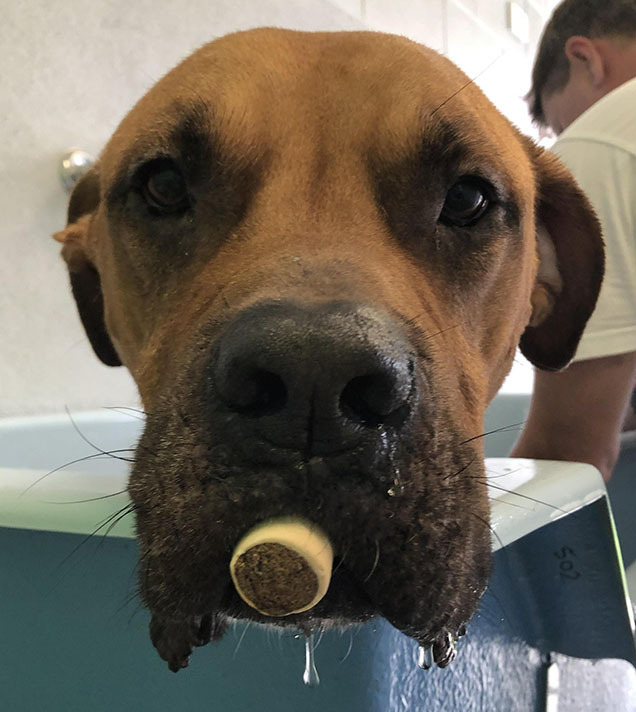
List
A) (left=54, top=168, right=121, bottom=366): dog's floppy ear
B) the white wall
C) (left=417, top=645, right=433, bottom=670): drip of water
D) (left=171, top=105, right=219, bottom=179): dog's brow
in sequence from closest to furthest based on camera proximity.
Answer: (left=417, top=645, right=433, bottom=670): drip of water < (left=171, top=105, right=219, bottom=179): dog's brow < (left=54, top=168, right=121, bottom=366): dog's floppy ear < the white wall

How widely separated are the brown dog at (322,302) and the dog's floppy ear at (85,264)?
0.03 feet

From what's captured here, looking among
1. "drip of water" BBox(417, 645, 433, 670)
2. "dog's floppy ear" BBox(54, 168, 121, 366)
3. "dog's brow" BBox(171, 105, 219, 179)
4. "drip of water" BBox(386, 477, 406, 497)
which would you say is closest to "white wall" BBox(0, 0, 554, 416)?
"dog's floppy ear" BBox(54, 168, 121, 366)

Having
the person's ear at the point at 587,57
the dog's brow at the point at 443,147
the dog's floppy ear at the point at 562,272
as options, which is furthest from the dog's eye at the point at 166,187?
the person's ear at the point at 587,57

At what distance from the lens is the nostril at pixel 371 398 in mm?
641

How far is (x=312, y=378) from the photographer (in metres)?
0.62

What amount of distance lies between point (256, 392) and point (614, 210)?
1.53 metres

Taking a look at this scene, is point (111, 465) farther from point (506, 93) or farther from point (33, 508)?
point (506, 93)

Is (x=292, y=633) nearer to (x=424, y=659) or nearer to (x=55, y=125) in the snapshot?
→ (x=424, y=659)

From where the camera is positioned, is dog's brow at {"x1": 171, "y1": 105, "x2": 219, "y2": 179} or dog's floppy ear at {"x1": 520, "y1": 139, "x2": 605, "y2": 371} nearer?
dog's brow at {"x1": 171, "y1": 105, "x2": 219, "y2": 179}

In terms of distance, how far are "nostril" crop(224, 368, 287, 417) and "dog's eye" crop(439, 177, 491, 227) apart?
1.85ft

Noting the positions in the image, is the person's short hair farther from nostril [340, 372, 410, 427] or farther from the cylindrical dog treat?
the cylindrical dog treat

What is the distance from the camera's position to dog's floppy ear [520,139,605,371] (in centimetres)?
149

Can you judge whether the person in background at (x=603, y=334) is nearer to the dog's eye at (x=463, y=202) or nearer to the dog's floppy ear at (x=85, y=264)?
the dog's eye at (x=463, y=202)

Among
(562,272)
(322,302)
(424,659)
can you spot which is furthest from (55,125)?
(424,659)
